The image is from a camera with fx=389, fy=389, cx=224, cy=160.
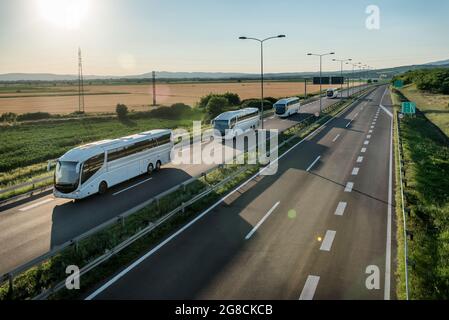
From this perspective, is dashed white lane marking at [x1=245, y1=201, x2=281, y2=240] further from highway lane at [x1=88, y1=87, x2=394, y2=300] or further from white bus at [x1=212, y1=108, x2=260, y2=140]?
white bus at [x1=212, y1=108, x2=260, y2=140]

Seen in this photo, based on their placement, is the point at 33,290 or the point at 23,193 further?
the point at 23,193

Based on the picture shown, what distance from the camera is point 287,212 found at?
1970 cm

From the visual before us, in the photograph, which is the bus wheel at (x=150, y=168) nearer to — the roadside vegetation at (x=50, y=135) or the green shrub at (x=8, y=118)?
the roadside vegetation at (x=50, y=135)

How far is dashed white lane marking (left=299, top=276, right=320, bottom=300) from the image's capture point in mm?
12031

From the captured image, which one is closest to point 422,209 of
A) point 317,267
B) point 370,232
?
point 370,232

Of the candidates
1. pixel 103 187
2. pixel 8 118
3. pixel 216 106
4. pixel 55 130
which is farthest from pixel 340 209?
pixel 8 118

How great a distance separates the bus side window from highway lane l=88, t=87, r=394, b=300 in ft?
25.7

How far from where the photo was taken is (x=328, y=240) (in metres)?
16.2

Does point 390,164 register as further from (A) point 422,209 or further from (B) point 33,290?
(B) point 33,290

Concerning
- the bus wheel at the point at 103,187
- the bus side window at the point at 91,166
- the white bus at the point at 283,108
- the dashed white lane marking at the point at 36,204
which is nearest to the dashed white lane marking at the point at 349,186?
the bus wheel at the point at 103,187

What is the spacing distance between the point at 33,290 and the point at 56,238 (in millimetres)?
4834

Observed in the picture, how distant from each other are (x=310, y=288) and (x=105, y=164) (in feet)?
51.4

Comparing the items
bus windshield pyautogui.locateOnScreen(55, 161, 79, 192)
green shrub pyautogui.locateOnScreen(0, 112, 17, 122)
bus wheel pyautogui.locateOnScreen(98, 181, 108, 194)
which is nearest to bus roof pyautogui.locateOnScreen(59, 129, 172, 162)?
bus windshield pyautogui.locateOnScreen(55, 161, 79, 192)

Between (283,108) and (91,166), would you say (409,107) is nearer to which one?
(283,108)
